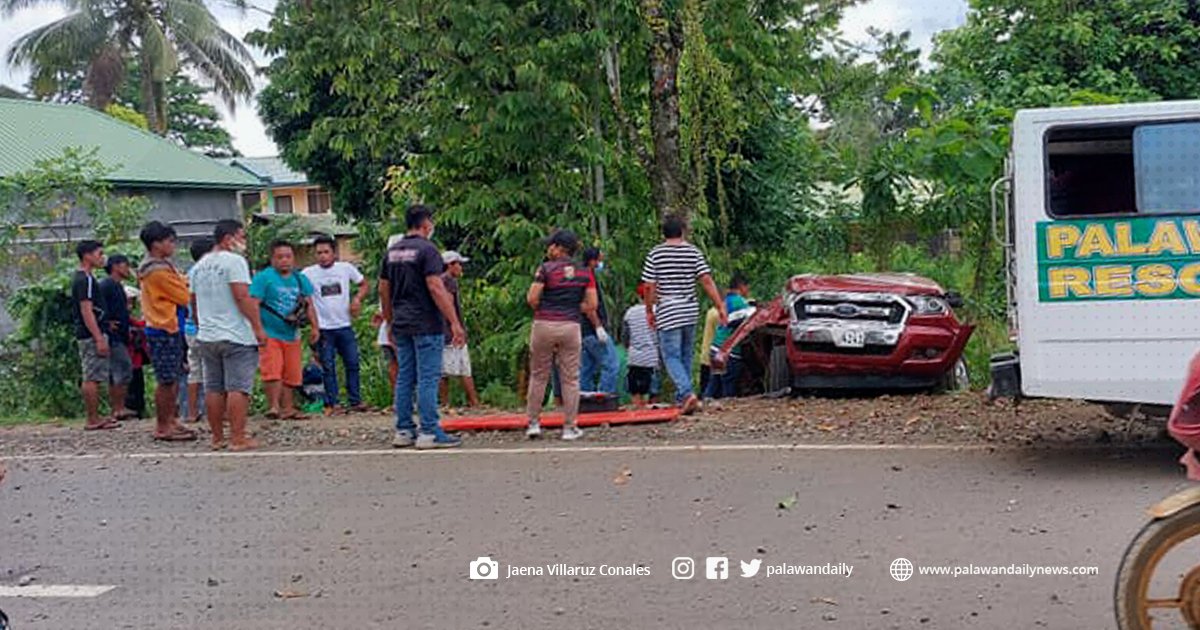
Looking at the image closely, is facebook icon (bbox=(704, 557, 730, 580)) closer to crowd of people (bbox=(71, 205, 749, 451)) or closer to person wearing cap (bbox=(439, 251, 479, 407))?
crowd of people (bbox=(71, 205, 749, 451))

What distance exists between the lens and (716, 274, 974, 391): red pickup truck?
9.86 m

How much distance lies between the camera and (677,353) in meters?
9.72

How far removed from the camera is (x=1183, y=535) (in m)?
3.95

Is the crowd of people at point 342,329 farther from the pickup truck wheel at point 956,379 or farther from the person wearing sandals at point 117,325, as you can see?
the pickup truck wheel at point 956,379

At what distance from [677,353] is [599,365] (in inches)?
42.5

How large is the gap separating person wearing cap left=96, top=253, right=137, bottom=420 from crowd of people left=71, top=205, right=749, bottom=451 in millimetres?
13

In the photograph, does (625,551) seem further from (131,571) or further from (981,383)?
(981,383)

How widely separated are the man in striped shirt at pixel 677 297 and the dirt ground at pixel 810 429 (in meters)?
0.43

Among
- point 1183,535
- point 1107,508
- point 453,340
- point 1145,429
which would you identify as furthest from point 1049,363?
point 453,340

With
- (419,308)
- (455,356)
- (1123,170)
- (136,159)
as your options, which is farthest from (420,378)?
(136,159)

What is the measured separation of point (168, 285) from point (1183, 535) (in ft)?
25.8

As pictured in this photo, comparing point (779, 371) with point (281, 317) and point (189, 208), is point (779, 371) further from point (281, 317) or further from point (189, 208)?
point (189, 208)

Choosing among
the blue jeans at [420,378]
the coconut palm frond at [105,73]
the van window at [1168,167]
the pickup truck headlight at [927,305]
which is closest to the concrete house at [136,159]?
the coconut palm frond at [105,73]

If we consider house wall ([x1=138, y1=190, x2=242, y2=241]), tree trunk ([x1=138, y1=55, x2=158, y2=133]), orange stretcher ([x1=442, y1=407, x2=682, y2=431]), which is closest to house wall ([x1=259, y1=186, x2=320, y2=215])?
tree trunk ([x1=138, y1=55, x2=158, y2=133])
